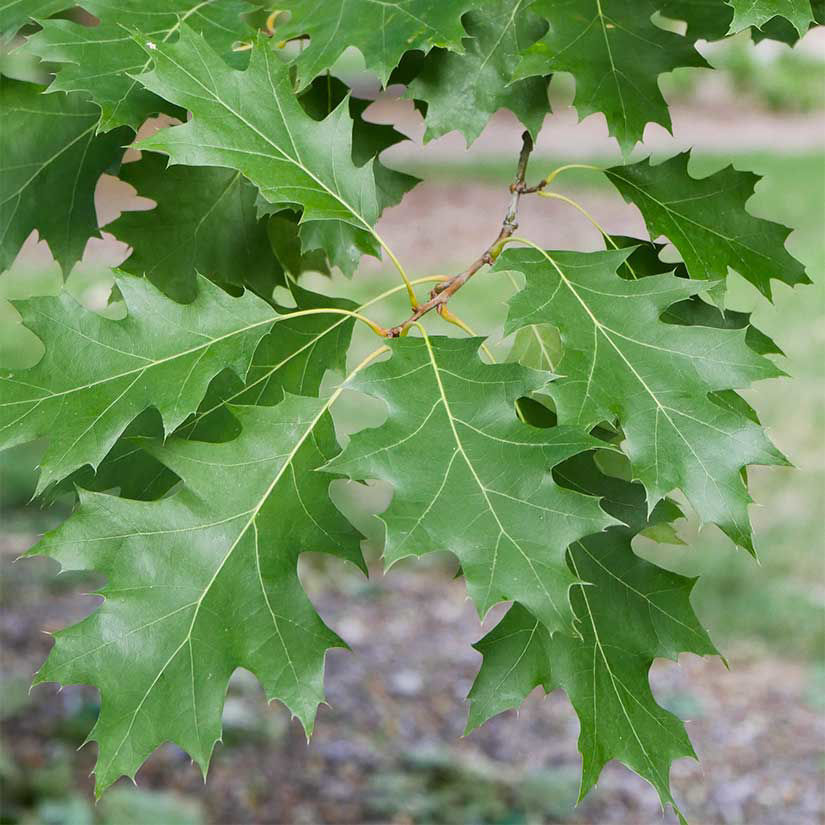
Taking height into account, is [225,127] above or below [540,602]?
above

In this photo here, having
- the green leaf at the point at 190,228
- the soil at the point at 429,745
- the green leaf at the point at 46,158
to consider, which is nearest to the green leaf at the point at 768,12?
the green leaf at the point at 190,228

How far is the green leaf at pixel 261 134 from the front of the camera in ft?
3.01

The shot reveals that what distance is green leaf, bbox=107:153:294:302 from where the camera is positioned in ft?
3.83

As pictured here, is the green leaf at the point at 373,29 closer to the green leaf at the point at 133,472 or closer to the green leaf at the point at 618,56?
the green leaf at the point at 618,56

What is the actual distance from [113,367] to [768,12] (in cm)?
56

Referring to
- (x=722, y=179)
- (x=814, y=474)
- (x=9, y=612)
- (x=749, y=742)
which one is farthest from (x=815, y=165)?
(x=722, y=179)

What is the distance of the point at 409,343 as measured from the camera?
0.92 metres

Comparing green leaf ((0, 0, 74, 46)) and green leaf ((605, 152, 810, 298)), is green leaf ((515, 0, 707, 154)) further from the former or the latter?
green leaf ((0, 0, 74, 46))

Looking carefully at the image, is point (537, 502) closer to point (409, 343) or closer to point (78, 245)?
point (409, 343)

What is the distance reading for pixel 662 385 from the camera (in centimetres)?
86

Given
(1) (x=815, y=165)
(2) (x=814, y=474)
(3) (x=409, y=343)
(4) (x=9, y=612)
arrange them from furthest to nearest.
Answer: (1) (x=815, y=165) < (2) (x=814, y=474) < (4) (x=9, y=612) < (3) (x=409, y=343)

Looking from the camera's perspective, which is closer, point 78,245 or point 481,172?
point 78,245

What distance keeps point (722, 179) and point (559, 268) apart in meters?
0.25

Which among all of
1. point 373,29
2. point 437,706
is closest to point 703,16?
point 373,29
